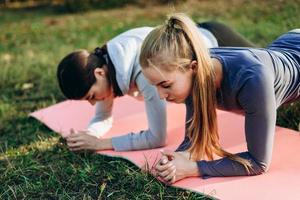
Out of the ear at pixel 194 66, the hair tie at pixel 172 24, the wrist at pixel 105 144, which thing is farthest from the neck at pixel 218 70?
the wrist at pixel 105 144

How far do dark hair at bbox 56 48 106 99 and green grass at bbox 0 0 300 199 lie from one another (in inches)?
14.4

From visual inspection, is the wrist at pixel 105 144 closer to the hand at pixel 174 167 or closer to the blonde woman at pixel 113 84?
the blonde woman at pixel 113 84

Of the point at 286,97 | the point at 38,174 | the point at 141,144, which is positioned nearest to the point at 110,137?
the point at 141,144

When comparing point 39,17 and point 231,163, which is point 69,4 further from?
point 231,163

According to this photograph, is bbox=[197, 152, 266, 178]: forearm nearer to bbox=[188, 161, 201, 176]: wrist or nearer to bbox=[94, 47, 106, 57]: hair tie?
bbox=[188, 161, 201, 176]: wrist

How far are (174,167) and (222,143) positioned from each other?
48 centimetres

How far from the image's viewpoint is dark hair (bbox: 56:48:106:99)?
8.44ft

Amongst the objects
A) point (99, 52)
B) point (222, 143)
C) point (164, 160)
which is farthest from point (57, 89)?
point (164, 160)

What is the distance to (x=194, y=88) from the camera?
2.25 meters

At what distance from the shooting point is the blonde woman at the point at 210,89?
219cm

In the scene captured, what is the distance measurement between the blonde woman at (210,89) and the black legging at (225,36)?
2.70 ft

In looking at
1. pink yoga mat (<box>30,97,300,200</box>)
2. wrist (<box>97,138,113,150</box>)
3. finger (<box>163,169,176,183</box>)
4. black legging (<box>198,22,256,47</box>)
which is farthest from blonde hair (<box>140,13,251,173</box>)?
black legging (<box>198,22,256,47</box>)

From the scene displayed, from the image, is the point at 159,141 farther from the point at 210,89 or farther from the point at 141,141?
the point at 210,89

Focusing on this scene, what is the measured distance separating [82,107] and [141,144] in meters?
0.86
